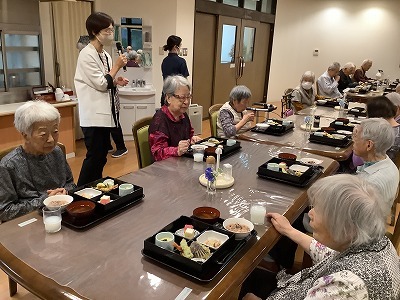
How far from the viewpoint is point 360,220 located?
40.3 inches

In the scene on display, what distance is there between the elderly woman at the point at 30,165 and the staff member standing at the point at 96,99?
1.10m

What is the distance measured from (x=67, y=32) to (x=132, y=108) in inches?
49.4

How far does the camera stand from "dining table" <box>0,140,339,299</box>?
1.08 meters

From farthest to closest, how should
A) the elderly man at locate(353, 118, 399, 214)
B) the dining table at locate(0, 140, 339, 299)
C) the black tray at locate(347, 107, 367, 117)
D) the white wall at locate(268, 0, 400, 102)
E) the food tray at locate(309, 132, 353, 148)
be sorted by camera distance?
the white wall at locate(268, 0, 400, 102) → the black tray at locate(347, 107, 367, 117) → the food tray at locate(309, 132, 353, 148) → the elderly man at locate(353, 118, 399, 214) → the dining table at locate(0, 140, 339, 299)

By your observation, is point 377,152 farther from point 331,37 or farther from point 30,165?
point 331,37

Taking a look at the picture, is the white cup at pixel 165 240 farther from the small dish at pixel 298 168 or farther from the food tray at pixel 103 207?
the small dish at pixel 298 168

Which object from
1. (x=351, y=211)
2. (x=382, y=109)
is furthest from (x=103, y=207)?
(x=382, y=109)

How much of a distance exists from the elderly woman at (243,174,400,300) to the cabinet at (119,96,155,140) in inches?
160

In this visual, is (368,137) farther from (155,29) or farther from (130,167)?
(155,29)

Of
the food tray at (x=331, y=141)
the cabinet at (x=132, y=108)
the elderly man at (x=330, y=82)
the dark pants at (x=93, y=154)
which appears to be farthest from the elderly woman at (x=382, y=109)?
the elderly man at (x=330, y=82)

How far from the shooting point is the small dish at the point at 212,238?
4.28 feet

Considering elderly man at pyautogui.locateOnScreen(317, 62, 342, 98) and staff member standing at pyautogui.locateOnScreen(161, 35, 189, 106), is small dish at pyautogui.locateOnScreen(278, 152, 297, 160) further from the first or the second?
elderly man at pyautogui.locateOnScreen(317, 62, 342, 98)

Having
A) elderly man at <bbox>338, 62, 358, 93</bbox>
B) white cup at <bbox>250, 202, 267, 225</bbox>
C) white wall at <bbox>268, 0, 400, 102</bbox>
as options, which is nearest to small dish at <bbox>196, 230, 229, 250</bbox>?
white cup at <bbox>250, 202, 267, 225</bbox>

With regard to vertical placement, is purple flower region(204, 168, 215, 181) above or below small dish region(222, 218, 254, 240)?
above
